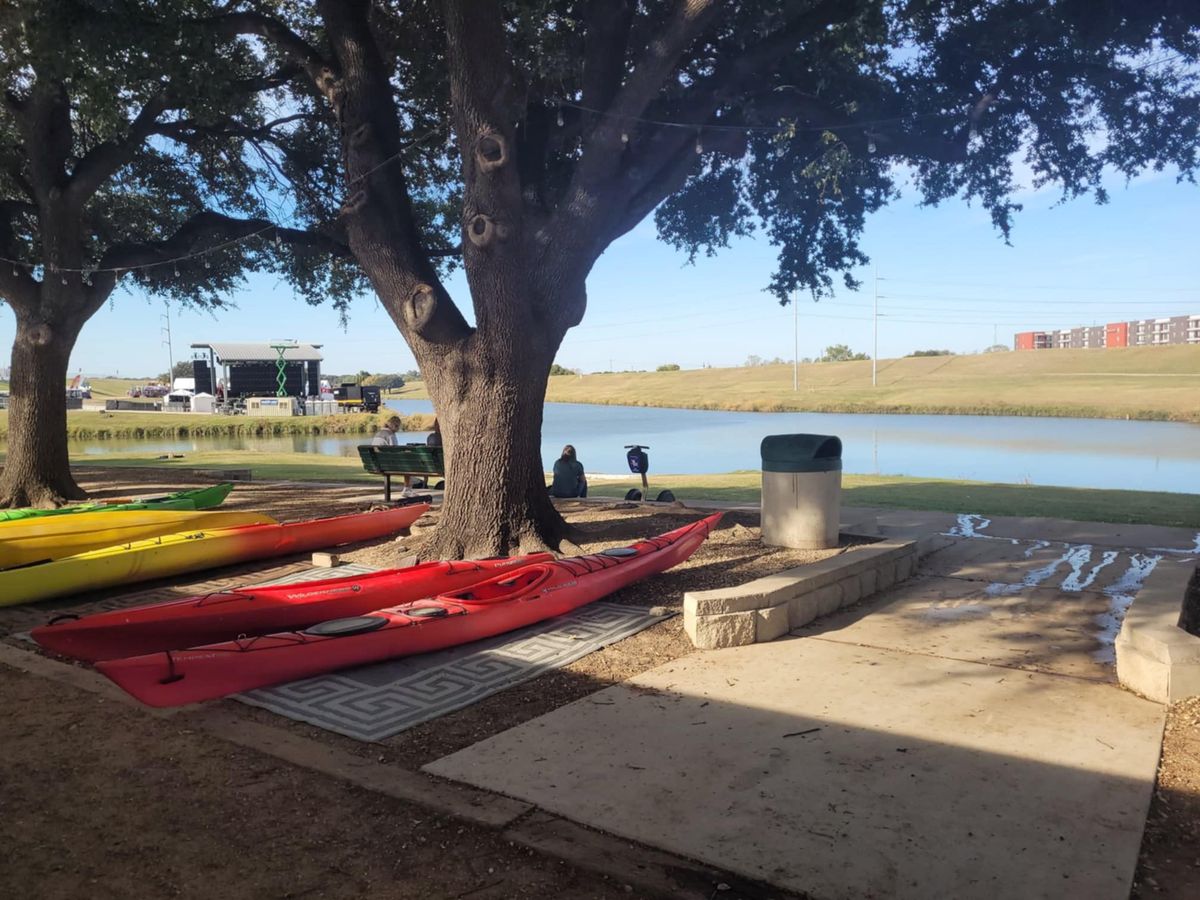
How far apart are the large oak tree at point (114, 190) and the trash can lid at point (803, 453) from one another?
22.7 ft

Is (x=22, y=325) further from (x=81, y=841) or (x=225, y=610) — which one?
(x=81, y=841)

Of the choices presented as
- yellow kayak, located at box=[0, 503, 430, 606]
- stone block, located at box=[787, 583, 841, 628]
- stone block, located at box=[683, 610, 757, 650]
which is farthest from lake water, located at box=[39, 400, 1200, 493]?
stone block, located at box=[683, 610, 757, 650]

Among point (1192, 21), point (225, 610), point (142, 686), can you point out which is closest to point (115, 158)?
point (225, 610)

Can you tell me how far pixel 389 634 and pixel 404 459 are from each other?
5867mm

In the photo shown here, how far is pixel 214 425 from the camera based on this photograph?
132ft

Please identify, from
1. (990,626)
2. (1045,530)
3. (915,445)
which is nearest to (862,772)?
(990,626)

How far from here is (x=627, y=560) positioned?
23.5 ft

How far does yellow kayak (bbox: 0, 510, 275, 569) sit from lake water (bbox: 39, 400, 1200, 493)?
1722 centimetres

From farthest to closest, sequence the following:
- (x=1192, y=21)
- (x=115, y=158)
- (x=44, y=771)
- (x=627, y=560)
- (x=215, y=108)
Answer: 1. (x=115, y=158)
2. (x=215, y=108)
3. (x=1192, y=21)
4. (x=627, y=560)
5. (x=44, y=771)

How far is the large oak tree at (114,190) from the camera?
8219 millimetres

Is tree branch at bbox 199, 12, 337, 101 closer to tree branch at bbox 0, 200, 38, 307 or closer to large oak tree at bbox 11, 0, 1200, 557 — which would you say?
large oak tree at bbox 11, 0, 1200, 557

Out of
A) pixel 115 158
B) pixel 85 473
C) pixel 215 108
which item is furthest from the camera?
pixel 85 473

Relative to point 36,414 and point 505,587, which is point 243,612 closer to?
point 505,587

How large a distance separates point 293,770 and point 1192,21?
10.8 m
